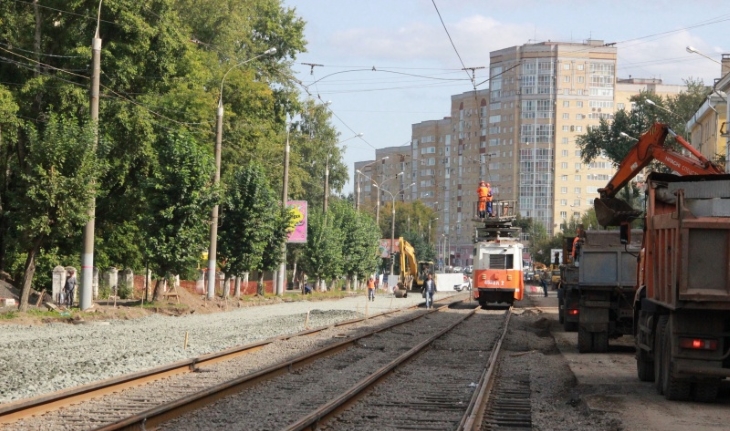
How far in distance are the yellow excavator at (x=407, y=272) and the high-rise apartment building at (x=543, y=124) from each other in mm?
64699

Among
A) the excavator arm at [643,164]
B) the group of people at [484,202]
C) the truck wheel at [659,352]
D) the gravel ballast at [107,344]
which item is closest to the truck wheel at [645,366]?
the truck wheel at [659,352]

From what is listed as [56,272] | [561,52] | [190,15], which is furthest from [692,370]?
[561,52]

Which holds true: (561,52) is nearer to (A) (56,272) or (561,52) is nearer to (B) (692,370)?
(A) (56,272)

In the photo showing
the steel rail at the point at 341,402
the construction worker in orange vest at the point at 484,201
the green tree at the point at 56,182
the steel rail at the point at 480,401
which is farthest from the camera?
the construction worker in orange vest at the point at 484,201

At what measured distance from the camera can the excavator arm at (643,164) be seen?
1894 centimetres

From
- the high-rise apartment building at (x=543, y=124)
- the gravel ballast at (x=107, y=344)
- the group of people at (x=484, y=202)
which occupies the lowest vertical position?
the gravel ballast at (x=107, y=344)

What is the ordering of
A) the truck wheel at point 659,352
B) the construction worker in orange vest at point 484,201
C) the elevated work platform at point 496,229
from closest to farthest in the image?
the truck wheel at point 659,352, the elevated work platform at point 496,229, the construction worker in orange vest at point 484,201

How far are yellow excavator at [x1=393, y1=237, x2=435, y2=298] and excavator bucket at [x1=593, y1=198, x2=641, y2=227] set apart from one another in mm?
52364

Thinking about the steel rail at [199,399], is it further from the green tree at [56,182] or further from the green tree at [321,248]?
the green tree at [321,248]

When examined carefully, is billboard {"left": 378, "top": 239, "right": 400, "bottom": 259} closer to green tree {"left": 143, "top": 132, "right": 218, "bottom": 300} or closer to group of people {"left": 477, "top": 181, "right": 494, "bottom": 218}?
group of people {"left": 477, "top": 181, "right": 494, "bottom": 218}

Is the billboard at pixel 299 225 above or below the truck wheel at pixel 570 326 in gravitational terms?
above

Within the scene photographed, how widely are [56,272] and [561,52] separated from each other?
11754 cm

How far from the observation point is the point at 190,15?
62.9m

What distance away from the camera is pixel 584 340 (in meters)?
23.2
